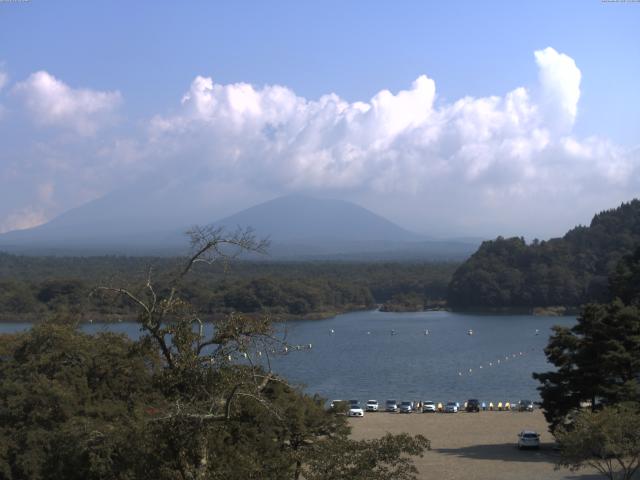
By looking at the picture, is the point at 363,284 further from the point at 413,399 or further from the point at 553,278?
the point at 413,399

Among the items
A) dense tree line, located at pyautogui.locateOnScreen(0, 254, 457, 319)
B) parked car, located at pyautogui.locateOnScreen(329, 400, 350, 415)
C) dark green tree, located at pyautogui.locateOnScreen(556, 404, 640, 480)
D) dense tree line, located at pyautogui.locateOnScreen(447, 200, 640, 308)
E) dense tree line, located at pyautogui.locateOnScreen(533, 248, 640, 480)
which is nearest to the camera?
dark green tree, located at pyautogui.locateOnScreen(556, 404, 640, 480)

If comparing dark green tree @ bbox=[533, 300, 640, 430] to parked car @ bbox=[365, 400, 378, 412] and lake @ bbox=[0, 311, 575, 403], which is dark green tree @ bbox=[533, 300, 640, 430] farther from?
parked car @ bbox=[365, 400, 378, 412]

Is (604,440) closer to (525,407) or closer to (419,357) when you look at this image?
(525,407)

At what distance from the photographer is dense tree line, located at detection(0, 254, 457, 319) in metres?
51.0

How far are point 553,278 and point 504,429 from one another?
4313 centimetres

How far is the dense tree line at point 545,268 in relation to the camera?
5895cm

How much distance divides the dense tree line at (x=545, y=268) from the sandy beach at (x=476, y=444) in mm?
36491

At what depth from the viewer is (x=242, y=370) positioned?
17.8ft

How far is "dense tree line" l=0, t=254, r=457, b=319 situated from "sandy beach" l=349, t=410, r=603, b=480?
17.2m

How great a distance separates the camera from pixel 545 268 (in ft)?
198

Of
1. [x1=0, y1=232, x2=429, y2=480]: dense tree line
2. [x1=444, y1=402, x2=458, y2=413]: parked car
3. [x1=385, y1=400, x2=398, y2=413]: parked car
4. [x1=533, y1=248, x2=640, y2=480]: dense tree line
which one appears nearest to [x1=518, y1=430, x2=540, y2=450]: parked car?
[x1=533, y1=248, x2=640, y2=480]: dense tree line

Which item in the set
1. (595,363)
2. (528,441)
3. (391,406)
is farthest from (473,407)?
(595,363)

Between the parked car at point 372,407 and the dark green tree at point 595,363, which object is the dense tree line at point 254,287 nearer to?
the parked car at point 372,407

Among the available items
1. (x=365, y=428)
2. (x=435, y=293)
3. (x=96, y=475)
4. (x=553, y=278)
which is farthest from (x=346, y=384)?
(x=435, y=293)
